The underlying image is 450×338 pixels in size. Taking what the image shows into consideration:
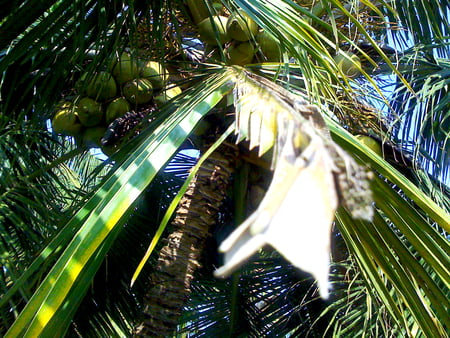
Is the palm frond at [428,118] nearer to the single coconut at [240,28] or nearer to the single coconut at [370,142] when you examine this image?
the single coconut at [370,142]

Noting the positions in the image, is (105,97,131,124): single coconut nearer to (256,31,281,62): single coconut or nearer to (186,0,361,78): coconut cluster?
(186,0,361,78): coconut cluster

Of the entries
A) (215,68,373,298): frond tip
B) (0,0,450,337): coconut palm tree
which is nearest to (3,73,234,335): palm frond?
(0,0,450,337): coconut palm tree

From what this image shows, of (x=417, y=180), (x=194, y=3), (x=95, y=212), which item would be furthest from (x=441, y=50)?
(x=95, y=212)

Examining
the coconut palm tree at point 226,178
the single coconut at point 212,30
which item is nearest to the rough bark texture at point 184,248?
the coconut palm tree at point 226,178

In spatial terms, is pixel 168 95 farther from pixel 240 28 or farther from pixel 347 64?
pixel 347 64

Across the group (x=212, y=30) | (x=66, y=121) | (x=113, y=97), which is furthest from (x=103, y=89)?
(x=212, y=30)

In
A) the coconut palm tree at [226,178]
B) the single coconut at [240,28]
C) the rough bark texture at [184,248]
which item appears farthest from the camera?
the rough bark texture at [184,248]

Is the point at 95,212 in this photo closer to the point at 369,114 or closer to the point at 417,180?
the point at 369,114
